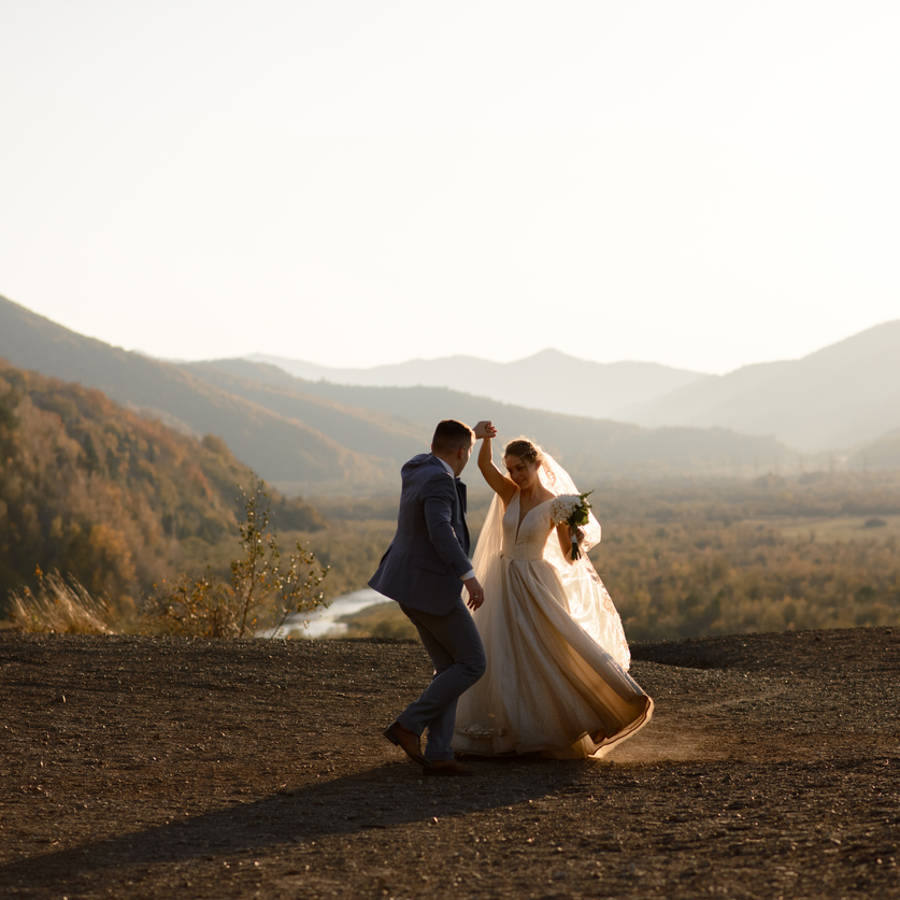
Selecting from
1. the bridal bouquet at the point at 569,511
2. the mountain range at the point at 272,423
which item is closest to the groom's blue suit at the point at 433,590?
the bridal bouquet at the point at 569,511

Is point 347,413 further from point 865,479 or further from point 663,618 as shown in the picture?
point 663,618

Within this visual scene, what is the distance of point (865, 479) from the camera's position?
109 meters

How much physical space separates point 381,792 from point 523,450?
2332 mm

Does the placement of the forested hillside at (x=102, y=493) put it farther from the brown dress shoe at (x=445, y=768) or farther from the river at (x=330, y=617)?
the brown dress shoe at (x=445, y=768)

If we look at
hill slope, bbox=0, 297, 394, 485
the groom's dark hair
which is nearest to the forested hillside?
the groom's dark hair

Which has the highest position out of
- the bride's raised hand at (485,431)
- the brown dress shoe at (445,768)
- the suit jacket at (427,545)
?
the bride's raised hand at (485,431)

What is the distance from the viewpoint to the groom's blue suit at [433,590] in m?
7.10

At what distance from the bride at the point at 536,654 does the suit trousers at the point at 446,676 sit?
0.51 metres

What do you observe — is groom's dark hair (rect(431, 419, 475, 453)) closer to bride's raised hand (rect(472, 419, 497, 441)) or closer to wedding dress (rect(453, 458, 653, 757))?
bride's raised hand (rect(472, 419, 497, 441))

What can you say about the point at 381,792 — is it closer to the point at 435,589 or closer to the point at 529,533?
the point at 435,589

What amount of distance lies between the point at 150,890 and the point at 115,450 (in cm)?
4964

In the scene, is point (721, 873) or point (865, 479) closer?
point (721, 873)

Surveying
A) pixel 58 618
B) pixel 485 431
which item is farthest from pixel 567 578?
pixel 58 618

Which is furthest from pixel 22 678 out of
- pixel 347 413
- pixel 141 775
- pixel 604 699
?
pixel 347 413
